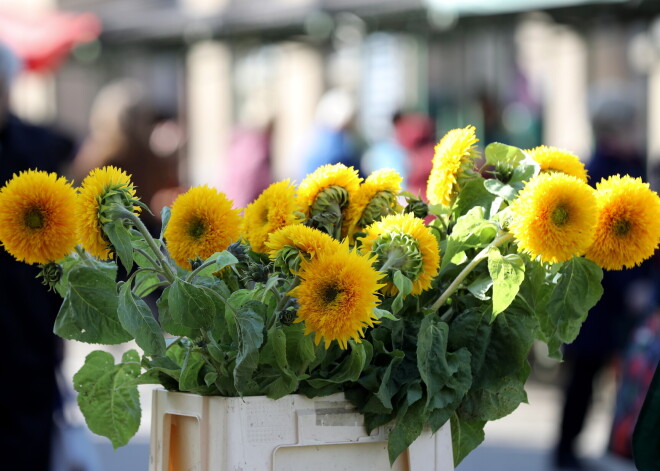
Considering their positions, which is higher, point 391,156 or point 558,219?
point 391,156

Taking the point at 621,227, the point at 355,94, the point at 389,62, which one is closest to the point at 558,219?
the point at 621,227

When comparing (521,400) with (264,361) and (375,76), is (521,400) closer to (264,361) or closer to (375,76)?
(264,361)

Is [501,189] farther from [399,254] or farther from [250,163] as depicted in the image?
[250,163]

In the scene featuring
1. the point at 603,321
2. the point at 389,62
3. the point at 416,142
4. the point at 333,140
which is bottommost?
the point at 603,321

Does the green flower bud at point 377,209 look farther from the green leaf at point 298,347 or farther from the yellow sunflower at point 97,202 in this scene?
the yellow sunflower at point 97,202

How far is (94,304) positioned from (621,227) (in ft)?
2.43

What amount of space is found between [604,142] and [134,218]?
418 centimetres

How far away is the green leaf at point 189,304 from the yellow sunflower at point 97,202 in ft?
0.38

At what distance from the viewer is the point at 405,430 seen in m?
1.59

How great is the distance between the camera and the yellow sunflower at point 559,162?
1.71m

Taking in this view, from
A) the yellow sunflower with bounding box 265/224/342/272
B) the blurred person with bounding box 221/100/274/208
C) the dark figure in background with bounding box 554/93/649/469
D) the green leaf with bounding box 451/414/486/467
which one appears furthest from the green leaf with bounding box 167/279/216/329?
the blurred person with bounding box 221/100/274/208

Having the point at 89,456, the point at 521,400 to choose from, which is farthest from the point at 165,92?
the point at 521,400

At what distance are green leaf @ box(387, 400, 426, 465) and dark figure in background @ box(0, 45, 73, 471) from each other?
207 centimetres

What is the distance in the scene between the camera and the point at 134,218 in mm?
1510
